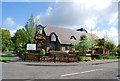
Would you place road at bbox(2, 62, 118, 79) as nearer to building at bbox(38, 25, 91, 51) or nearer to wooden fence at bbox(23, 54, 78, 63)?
wooden fence at bbox(23, 54, 78, 63)

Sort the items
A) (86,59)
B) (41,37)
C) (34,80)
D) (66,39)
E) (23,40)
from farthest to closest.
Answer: (66,39) < (23,40) < (41,37) < (86,59) < (34,80)

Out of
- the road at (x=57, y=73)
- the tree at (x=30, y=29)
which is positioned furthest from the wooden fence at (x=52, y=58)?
the tree at (x=30, y=29)

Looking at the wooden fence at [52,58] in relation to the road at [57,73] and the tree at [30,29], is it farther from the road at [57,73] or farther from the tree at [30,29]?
the tree at [30,29]

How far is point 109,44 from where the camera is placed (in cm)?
3981

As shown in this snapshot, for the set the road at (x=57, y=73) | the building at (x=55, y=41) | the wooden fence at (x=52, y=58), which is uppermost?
the building at (x=55, y=41)

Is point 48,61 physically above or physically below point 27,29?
below

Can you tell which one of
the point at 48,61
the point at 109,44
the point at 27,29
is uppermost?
the point at 27,29

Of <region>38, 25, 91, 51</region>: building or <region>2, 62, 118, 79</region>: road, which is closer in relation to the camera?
<region>2, 62, 118, 79</region>: road

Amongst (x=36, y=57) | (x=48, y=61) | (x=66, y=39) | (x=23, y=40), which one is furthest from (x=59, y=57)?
(x=66, y=39)

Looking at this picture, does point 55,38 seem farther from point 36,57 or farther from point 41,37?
point 36,57

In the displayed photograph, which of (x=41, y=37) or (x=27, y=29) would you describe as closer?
(x=41, y=37)

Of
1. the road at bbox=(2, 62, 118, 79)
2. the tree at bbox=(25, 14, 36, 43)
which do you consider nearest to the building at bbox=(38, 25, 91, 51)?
the tree at bbox=(25, 14, 36, 43)

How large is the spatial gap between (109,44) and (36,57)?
2937cm

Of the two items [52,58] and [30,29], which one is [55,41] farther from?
[52,58]
